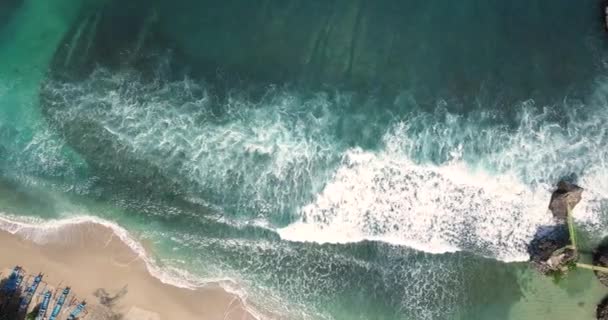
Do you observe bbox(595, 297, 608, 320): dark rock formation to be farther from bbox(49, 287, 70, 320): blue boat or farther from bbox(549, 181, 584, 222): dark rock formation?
bbox(49, 287, 70, 320): blue boat

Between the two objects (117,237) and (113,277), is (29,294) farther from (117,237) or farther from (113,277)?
(117,237)

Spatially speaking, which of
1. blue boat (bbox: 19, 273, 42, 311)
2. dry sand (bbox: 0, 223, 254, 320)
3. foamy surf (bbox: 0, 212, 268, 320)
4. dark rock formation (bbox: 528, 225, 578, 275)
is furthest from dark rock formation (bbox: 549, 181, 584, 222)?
blue boat (bbox: 19, 273, 42, 311)

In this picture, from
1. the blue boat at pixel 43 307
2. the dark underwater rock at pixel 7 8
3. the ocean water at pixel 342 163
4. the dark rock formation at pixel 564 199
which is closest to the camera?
the blue boat at pixel 43 307

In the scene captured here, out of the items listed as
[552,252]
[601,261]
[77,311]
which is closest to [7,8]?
[77,311]

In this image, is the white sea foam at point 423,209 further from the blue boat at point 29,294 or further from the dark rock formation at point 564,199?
the blue boat at point 29,294

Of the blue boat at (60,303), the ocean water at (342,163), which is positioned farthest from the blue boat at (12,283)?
the blue boat at (60,303)

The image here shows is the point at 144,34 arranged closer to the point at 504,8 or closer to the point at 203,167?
the point at 203,167
